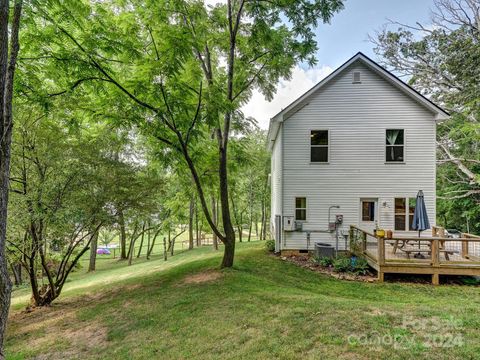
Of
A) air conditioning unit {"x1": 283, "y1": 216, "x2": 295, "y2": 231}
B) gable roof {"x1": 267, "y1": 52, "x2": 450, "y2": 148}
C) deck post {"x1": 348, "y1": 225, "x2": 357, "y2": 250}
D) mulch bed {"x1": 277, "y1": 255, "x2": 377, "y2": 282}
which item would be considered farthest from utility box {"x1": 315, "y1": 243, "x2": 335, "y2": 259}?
gable roof {"x1": 267, "y1": 52, "x2": 450, "y2": 148}

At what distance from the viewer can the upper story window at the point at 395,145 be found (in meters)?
11.2

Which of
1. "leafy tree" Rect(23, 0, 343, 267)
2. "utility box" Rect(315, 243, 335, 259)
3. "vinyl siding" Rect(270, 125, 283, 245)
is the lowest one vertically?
"utility box" Rect(315, 243, 335, 259)

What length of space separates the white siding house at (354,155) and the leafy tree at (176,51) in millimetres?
2995

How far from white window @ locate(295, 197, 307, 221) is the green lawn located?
3.37m

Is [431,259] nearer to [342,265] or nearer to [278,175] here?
[342,265]

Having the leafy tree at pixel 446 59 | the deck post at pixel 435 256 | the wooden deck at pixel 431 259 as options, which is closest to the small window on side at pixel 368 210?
the wooden deck at pixel 431 259

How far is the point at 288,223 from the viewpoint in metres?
11.4

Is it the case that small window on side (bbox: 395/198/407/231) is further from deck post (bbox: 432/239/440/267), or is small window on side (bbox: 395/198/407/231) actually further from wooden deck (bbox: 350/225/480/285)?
deck post (bbox: 432/239/440/267)

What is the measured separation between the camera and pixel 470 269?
815cm

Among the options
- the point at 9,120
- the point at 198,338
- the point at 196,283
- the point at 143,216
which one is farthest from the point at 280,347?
the point at 143,216

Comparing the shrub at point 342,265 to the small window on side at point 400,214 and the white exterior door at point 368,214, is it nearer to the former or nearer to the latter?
the white exterior door at point 368,214

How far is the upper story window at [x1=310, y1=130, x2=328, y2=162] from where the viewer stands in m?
11.6

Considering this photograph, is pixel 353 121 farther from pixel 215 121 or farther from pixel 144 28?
pixel 144 28

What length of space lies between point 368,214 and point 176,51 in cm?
995
